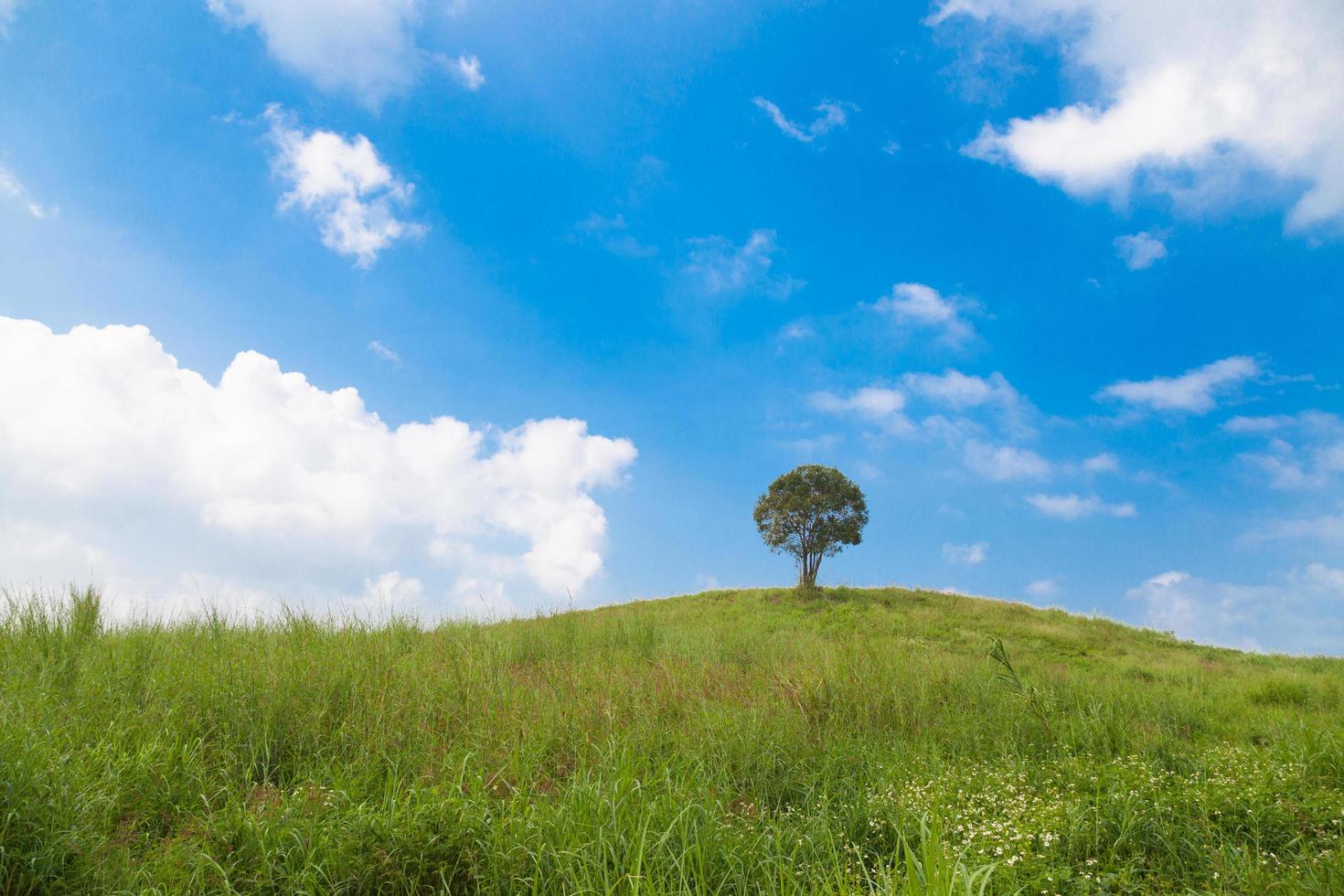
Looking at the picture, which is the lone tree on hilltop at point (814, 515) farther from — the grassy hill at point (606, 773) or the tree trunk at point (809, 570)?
the grassy hill at point (606, 773)

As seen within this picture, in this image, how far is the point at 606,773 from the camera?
5.01m

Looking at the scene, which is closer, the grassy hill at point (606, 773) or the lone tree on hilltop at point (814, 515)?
the grassy hill at point (606, 773)

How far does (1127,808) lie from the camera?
14.9ft

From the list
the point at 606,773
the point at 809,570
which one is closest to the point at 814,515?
the point at 809,570

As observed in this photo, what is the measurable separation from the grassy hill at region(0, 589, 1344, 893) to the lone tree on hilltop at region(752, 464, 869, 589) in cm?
1960

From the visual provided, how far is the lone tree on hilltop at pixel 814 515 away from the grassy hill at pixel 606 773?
19601 millimetres

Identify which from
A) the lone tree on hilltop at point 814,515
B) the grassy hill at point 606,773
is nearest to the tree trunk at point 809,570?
the lone tree on hilltop at point 814,515

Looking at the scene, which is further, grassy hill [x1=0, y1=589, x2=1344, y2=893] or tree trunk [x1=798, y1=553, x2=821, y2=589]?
tree trunk [x1=798, y1=553, x2=821, y2=589]

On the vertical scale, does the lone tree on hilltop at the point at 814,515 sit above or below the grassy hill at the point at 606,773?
above

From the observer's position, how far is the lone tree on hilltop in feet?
98.3

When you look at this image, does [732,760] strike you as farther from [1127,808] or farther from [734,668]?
[734,668]

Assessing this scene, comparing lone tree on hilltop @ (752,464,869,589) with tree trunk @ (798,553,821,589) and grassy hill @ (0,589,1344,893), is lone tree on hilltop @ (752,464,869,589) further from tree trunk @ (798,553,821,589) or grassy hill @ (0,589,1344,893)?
grassy hill @ (0,589,1344,893)

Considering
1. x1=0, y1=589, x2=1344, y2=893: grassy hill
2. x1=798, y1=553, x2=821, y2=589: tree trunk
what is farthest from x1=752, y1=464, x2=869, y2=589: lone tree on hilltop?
x1=0, y1=589, x2=1344, y2=893: grassy hill

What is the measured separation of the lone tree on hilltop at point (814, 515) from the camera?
1180 inches
